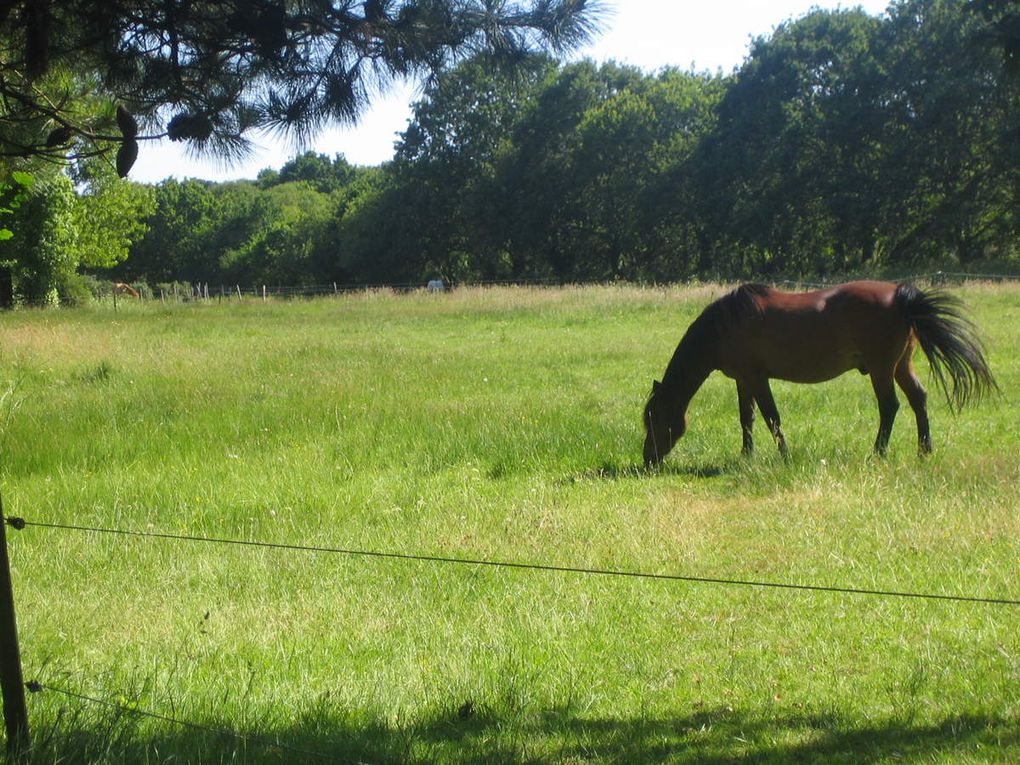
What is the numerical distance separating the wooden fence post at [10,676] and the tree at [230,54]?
2025mm

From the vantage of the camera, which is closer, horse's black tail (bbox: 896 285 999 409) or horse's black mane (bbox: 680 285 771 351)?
horse's black tail (bbox: 896 285 999 409)

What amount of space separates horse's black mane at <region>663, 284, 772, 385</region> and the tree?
192 inches

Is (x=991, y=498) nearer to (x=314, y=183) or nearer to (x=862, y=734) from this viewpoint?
(x=862, y=734)

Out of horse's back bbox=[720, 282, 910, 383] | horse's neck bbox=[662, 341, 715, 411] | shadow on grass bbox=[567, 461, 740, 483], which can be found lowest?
shadow on grass bbox=[567, 461, 740, 483]

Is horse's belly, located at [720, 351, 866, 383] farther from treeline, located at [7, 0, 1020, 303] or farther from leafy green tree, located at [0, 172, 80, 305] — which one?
leafy green tree, located at [0, 172, 80, 305]

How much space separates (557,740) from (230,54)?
340 centimetres

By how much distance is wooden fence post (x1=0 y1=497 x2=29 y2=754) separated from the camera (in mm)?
2975

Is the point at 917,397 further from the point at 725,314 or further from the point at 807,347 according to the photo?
the point at 725,314

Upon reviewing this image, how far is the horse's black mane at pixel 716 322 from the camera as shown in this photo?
9.17m

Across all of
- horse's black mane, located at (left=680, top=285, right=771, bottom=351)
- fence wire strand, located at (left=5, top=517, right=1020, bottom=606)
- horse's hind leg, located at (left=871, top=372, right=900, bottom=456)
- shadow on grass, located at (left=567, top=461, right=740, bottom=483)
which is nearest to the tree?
fence wire strand, located at (left=5, top=517, right=1020, bottom=606)

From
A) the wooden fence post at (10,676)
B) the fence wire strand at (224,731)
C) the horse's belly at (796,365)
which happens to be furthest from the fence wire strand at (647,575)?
the horse's belly at (796,365)

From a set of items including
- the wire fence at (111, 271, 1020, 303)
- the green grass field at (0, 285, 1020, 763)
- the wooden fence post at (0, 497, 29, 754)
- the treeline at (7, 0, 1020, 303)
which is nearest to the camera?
the wooden fence post at (0, 497, 29, 754)

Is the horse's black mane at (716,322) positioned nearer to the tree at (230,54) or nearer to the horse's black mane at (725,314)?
the horse's black mane at (725,314)

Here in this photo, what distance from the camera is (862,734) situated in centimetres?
357
